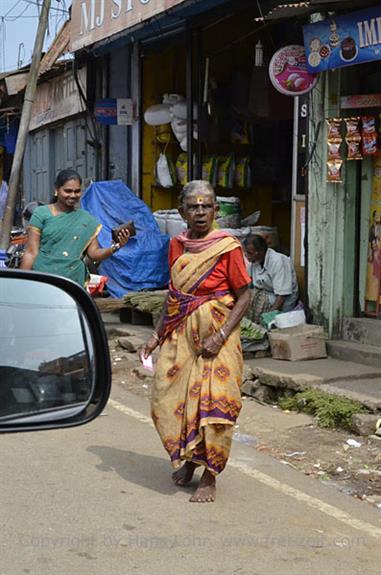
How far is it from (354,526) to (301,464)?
4.19ft

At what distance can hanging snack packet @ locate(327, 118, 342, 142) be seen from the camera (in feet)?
27.6

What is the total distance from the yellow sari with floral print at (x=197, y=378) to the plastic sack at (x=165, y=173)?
785 cm

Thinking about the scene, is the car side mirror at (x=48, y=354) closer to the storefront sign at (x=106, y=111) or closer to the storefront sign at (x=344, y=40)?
the storefront sign at (x=344, y=40)

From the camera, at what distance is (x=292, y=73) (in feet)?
27.6

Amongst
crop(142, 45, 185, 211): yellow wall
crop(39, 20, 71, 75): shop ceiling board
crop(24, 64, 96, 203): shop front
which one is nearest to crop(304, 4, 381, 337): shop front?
crop(142, 45, 185, 211): yellow wall

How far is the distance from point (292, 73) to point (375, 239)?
5.61ft

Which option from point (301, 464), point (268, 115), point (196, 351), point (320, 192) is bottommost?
point (301, 464)

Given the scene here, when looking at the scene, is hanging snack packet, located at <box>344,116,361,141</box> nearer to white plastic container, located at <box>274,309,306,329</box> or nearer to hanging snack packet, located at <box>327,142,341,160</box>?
hanging snack packet, located at <box>327,142,341,160</box>

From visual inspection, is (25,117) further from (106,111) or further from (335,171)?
(335,171)

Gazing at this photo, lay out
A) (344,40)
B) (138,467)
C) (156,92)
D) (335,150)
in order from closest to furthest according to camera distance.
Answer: (138,467)
(344,40)
(335,150)
(156,92)

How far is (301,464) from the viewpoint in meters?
5.88

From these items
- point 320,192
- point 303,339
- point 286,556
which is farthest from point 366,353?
point 286,556

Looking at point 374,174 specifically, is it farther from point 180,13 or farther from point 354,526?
point 354,526

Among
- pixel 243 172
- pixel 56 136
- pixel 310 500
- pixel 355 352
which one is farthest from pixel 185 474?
pixel 56 136
